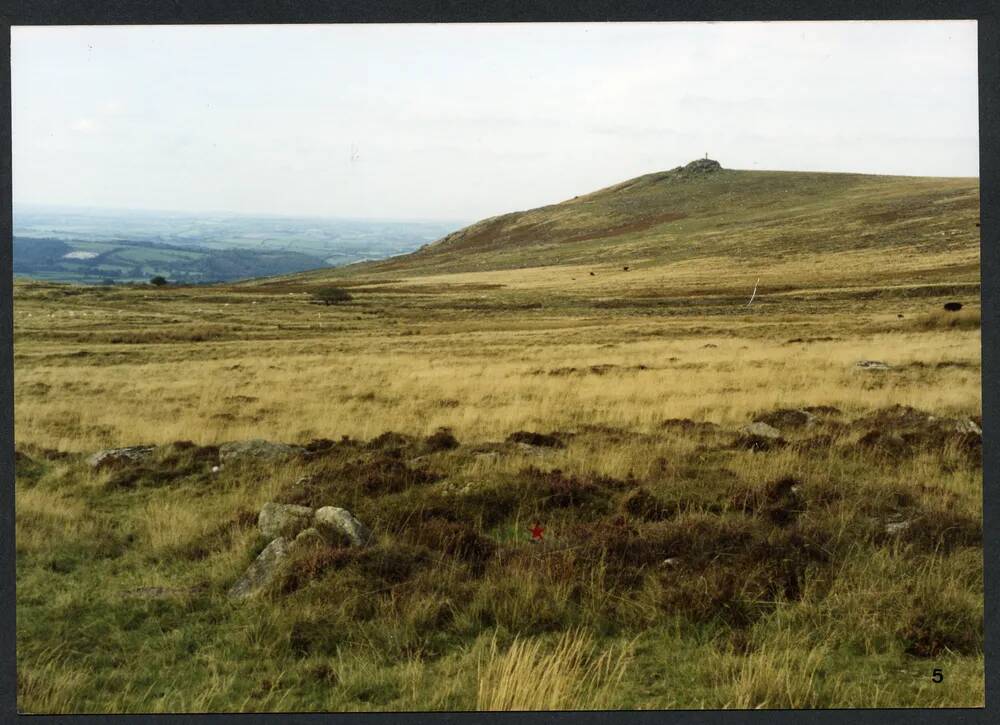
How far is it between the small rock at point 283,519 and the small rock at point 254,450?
2.19 m

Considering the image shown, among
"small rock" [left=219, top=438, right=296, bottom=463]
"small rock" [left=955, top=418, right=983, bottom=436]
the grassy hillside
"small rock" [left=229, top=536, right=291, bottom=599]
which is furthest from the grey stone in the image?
the grassy hillside

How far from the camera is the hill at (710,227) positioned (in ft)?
97.7

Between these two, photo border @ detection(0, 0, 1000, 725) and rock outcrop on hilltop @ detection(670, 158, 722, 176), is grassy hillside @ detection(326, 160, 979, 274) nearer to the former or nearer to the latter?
rock outcrop on hilltop @ detection(670, 158, 722, 176)

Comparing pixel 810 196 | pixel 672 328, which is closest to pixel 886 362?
pixel 672 328

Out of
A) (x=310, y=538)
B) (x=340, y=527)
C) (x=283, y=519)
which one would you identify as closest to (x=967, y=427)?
(x=340, y=527)

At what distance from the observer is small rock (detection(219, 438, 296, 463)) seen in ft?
29.0

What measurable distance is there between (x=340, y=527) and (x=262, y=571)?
70 centimetres

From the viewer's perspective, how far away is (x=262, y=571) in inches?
228

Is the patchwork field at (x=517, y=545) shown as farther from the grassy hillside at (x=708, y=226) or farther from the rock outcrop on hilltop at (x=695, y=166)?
the grassy hillside at (x=708, y=226)

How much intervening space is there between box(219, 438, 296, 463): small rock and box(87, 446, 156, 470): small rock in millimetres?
1014

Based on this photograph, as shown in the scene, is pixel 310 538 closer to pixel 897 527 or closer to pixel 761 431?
pixel 897 527

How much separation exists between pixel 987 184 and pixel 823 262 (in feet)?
79.9

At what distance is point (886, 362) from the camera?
50.1 feet

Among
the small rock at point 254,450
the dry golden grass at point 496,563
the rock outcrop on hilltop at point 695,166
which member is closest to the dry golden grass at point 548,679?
the dry golden grass at point 496,563
